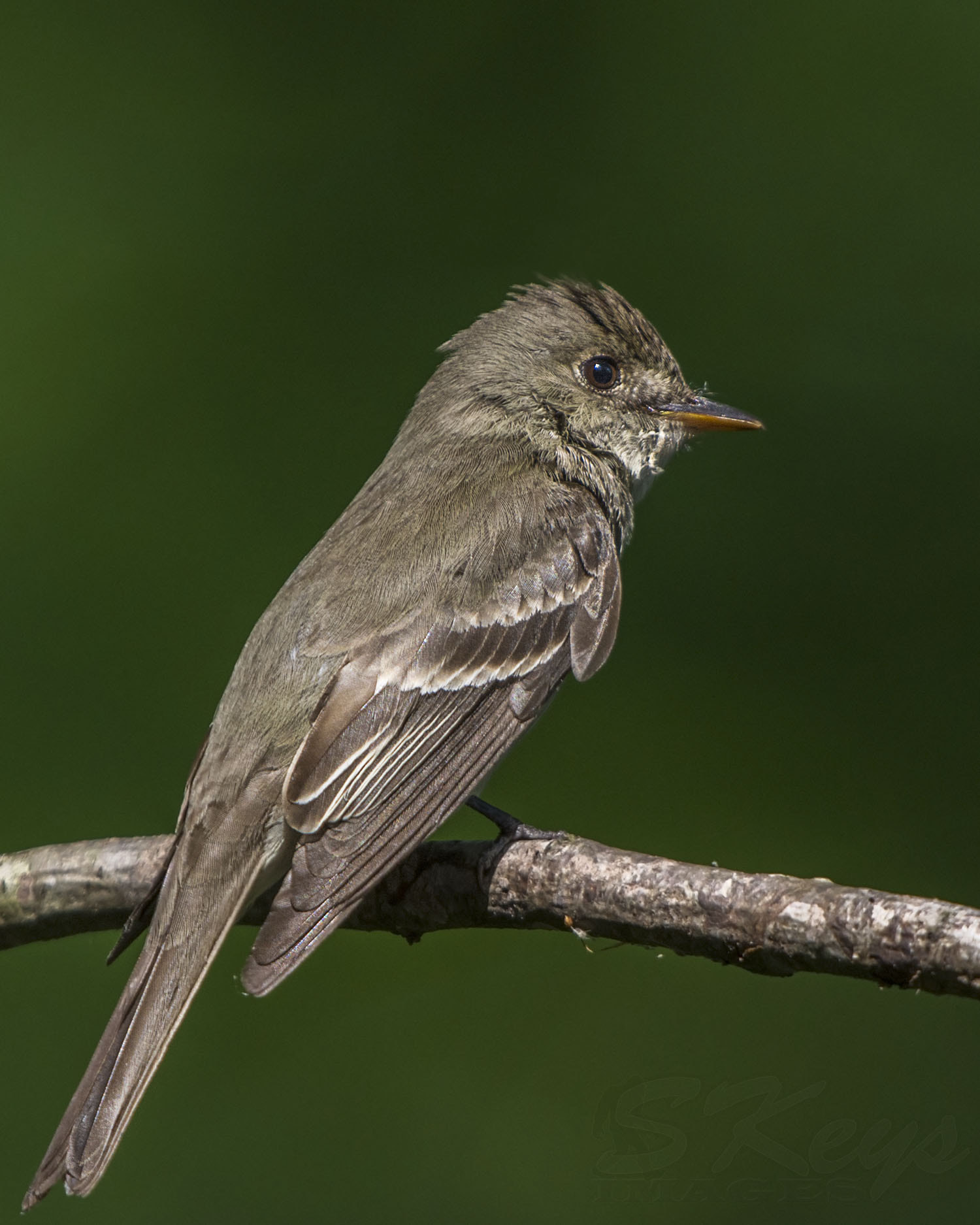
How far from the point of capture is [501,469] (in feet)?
10.5

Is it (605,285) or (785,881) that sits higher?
(605,285)

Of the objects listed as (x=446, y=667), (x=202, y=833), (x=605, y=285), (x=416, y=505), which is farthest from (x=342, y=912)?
(x=605, y=285)

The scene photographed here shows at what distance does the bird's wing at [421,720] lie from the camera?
2.42 metres

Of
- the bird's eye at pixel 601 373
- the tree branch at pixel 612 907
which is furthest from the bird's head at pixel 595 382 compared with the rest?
the tree branch at pixel 612 907

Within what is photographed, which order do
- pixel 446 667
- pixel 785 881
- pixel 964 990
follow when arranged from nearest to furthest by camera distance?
pixel 964 990
pixel 785 881
pixel 446 667

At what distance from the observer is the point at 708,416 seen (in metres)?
3.44

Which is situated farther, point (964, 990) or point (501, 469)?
point (501, 469)

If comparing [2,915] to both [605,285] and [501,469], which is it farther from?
[605,285]

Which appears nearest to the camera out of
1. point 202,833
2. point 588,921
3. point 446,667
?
point 588,921

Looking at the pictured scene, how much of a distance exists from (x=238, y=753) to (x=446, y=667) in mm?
430

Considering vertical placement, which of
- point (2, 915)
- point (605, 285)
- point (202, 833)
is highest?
point (605, 285)

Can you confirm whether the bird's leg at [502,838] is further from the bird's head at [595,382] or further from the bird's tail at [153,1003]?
the bird's head at [595,382]

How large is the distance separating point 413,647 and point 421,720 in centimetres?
14

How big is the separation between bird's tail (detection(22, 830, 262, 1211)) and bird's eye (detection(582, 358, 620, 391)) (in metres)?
1.51
